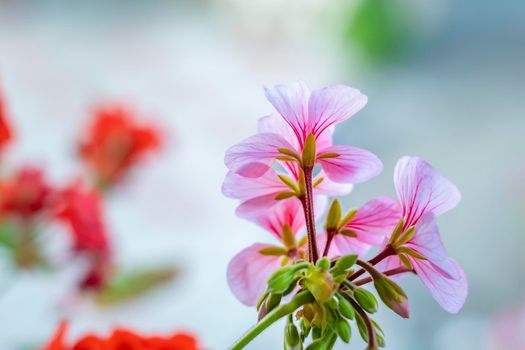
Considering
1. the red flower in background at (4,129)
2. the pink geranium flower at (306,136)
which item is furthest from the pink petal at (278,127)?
the red flower in background at (4,129)

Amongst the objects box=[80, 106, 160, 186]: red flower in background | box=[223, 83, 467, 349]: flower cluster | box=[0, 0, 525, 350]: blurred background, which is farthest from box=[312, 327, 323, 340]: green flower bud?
box=[0, 0, 525, 350]: blurred background

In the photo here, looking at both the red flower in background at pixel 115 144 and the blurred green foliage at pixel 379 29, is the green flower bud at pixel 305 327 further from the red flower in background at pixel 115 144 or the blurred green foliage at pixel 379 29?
the blurred green foliage at pixel 379 29

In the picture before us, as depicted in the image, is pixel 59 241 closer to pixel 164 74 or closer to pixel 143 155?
pixel 143 155

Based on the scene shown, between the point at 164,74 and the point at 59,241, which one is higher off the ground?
the point at 164,74

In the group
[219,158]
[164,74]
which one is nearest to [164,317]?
Answer: [219,158]

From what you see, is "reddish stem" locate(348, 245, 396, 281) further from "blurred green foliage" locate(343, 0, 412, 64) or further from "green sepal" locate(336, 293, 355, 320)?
"blurred green foliage" locate(343, 0, 412, 64)

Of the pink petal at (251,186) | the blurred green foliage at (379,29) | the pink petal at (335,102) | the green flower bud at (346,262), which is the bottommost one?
the green flower bud at (346,262)
